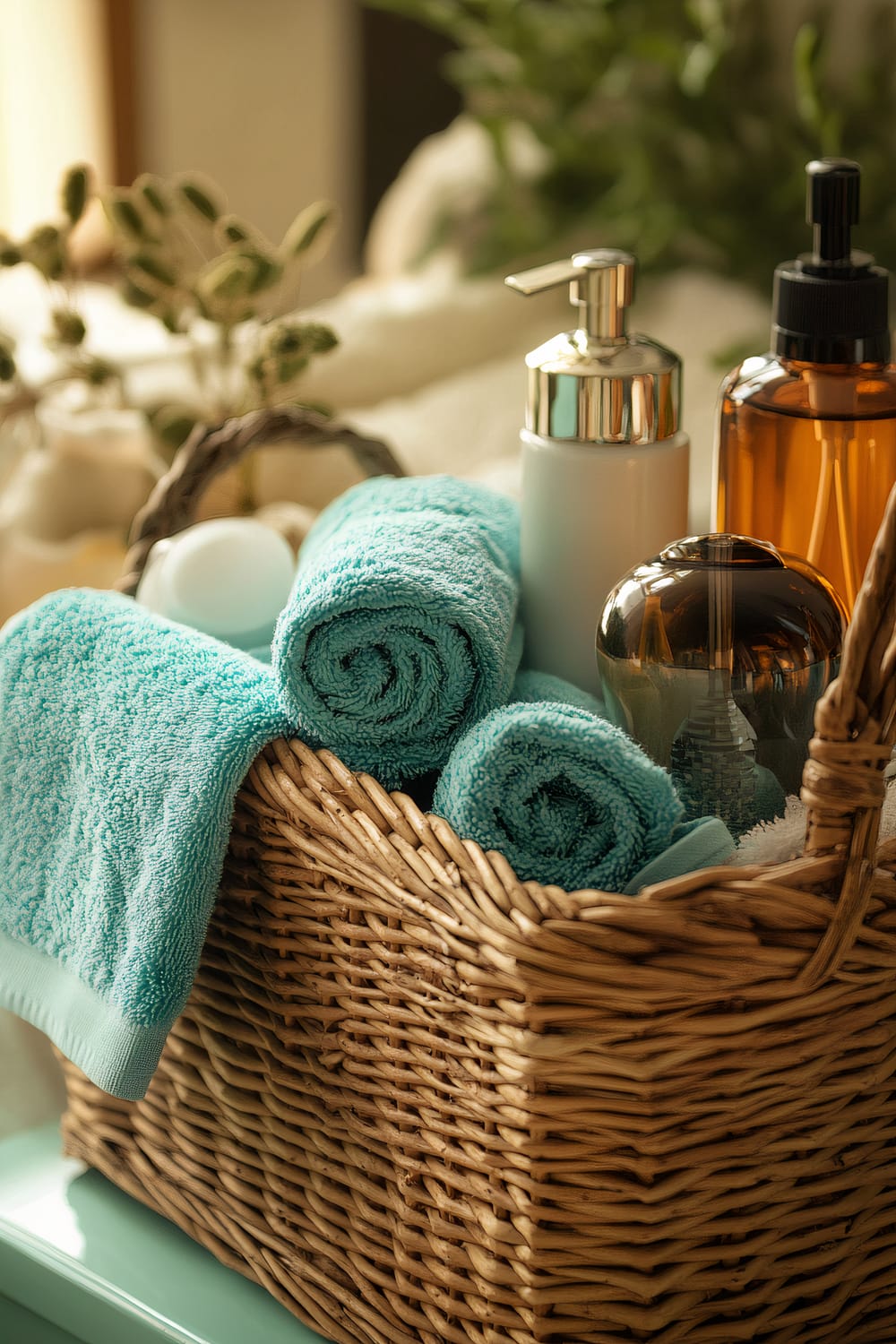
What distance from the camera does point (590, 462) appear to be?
470 mm

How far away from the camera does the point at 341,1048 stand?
0.43m

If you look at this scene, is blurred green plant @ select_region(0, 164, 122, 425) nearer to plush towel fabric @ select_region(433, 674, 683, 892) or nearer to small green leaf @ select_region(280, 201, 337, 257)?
small green leaf @ select_region(280, 201, 337, 257)

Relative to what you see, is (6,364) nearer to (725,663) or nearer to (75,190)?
(75,190)

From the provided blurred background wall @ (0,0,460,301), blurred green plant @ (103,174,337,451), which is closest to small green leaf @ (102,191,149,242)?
blurred green plant @ (103,174,337,451)

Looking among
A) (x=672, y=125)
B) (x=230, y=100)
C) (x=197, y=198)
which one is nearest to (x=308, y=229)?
(x=197, y=198)

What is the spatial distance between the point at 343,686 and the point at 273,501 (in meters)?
0.46

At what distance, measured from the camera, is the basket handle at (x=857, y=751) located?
33 cm

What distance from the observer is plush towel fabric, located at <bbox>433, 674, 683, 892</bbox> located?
1.22ft

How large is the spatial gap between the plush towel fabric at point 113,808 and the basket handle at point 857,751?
18 centimetres

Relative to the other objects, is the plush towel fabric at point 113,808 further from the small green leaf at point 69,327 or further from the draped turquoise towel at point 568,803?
the small green leaf at point 69,327

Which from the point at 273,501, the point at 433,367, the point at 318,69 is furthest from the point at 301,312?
the point at 318,69

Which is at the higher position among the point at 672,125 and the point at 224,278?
the point at 672,125

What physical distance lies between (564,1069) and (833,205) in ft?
0.95

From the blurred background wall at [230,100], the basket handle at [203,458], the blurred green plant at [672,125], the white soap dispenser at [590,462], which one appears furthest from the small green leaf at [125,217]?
the blurred background wall at [230,100]
